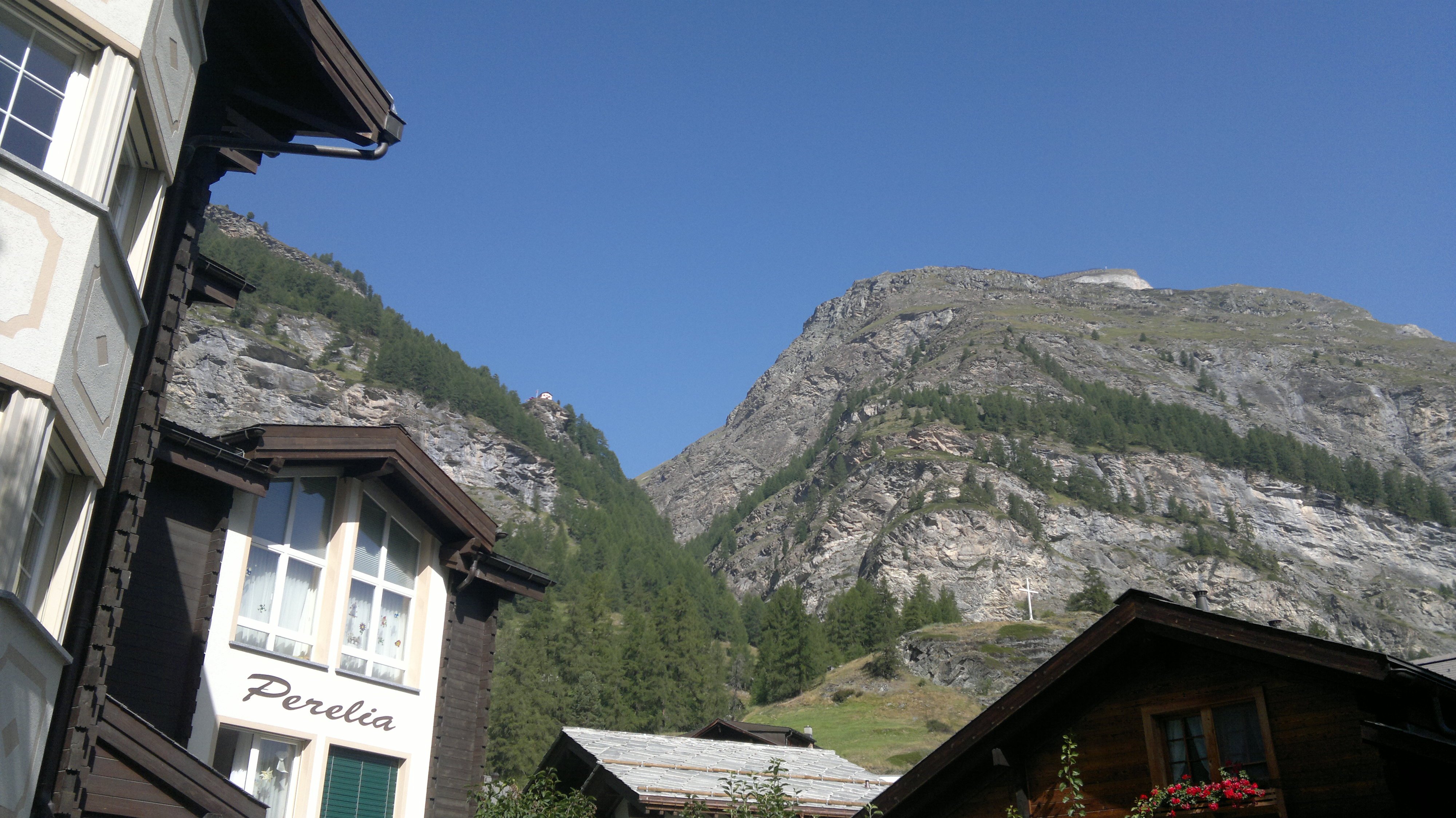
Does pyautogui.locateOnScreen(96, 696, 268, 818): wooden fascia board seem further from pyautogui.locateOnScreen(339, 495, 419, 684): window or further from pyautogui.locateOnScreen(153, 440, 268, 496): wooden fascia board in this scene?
pyautogui.locateOnScreen(339, 495, 419, 684): window

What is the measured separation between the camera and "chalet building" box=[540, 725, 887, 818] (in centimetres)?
1809

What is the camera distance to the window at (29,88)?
8117 mm

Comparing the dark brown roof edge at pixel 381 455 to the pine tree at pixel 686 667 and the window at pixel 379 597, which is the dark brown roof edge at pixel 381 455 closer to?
the window at pixel 379 597

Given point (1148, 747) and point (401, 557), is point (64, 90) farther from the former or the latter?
point (1148, 747)

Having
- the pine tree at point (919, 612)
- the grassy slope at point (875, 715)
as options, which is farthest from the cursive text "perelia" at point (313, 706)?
the pine tree at point (919, 612)

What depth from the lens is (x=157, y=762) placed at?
1108 centimetres

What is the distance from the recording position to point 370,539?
17.5m

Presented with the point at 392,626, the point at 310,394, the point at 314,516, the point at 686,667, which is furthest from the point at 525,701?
the point at 310,394

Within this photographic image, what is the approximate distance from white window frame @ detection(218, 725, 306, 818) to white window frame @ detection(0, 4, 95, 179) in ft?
29.1

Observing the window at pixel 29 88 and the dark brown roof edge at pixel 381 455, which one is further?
the dark brown roof edge at pixel 381 455

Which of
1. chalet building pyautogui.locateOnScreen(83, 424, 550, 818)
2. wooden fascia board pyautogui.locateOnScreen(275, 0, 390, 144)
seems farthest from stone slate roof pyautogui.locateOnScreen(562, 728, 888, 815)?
wooden fascia board pyautogui.locateOnScreen(275, 0, 390, 144)

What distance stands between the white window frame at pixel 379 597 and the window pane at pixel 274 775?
144 cm

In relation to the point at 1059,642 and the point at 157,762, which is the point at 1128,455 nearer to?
the point at 1059,642

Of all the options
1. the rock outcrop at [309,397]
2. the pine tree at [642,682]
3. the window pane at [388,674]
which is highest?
the rock outcrop at [309,397]
